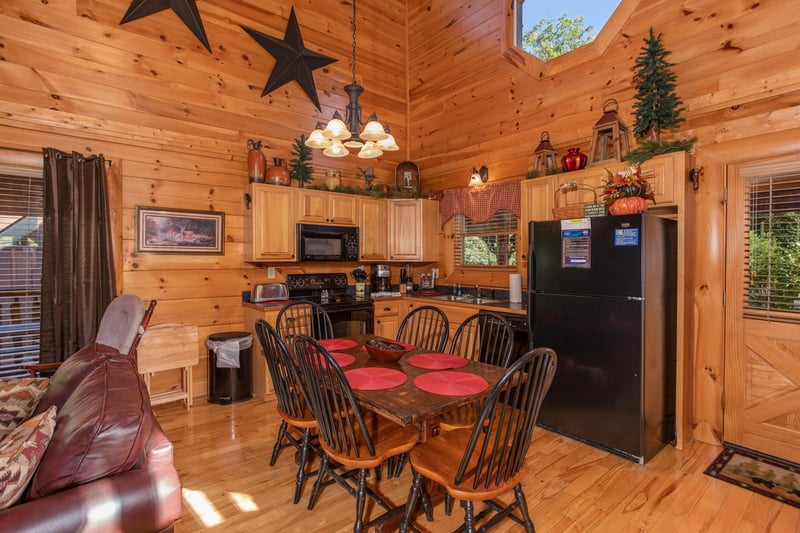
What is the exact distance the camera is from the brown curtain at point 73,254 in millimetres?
3096

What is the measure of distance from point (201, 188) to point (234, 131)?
0.70m

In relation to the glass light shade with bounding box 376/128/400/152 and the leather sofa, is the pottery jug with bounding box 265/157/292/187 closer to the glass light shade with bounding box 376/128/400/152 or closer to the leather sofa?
the glass light shade with bounding box 376/128/400/152

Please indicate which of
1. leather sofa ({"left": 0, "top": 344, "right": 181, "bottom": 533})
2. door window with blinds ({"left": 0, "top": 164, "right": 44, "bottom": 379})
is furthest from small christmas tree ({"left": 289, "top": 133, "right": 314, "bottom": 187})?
leather sofa ({"left": 0, "top": 344, "right": 181, "bottom": 533})

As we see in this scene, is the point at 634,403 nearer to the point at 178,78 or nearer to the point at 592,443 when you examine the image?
the point at 592,443

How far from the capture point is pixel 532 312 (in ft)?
10.5

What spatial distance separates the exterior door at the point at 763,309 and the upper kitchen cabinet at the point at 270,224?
12.1ft

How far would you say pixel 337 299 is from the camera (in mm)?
4504

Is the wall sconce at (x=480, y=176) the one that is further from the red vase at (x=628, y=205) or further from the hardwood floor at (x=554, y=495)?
the hardwood floor at (x=554, y=495)

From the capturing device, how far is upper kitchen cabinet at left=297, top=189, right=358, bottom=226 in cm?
419

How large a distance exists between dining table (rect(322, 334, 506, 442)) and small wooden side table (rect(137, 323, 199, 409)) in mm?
1712

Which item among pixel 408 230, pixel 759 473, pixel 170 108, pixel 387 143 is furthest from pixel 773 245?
A: pixel 170 108

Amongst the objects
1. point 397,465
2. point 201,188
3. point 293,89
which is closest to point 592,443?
point 397,465

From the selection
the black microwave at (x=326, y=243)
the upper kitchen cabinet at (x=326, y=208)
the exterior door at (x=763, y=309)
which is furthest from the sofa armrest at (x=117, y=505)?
the exterior door at (x=763, y=309)

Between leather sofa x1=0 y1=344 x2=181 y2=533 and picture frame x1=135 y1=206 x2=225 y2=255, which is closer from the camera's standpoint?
leather sofa x1=0 y1=344 x2=181 y2=533
